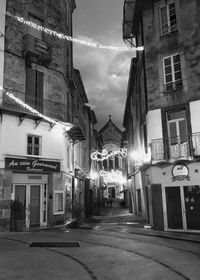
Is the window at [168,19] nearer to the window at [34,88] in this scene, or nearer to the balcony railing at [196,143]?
the balcony railing at [196,143]

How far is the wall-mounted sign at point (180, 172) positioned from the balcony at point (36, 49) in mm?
10252

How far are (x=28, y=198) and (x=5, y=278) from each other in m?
10.6

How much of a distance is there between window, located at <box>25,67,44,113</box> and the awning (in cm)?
301

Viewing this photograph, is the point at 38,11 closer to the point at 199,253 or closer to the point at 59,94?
the point at 59,94

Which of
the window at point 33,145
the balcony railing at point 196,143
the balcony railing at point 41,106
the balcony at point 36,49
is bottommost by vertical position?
the balcony railing at point 196,143

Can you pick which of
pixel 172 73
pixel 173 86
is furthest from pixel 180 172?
pixel 172 73

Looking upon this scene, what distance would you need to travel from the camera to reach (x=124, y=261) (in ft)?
24.3

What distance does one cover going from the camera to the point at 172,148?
1416 centimetres

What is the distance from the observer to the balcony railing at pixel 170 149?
13.7 metres

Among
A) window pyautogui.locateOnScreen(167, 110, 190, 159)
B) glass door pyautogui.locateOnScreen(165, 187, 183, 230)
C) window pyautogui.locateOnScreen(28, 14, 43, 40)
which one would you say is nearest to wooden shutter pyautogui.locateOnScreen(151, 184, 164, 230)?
glass door pyautogui.locateOnScreen(165, 187, 183, 230)

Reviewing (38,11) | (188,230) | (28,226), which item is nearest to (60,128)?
(28,226)

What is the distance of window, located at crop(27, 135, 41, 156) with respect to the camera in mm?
16359

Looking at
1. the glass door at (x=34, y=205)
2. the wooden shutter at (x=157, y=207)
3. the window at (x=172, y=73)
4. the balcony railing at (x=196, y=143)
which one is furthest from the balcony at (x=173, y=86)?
the glass door at (x=34, y=205)

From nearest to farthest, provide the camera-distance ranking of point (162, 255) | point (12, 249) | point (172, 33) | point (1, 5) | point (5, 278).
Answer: point (5, 278) < point (162, 255) < point (12, 249) < point (172, 33) < point (1, 5)
